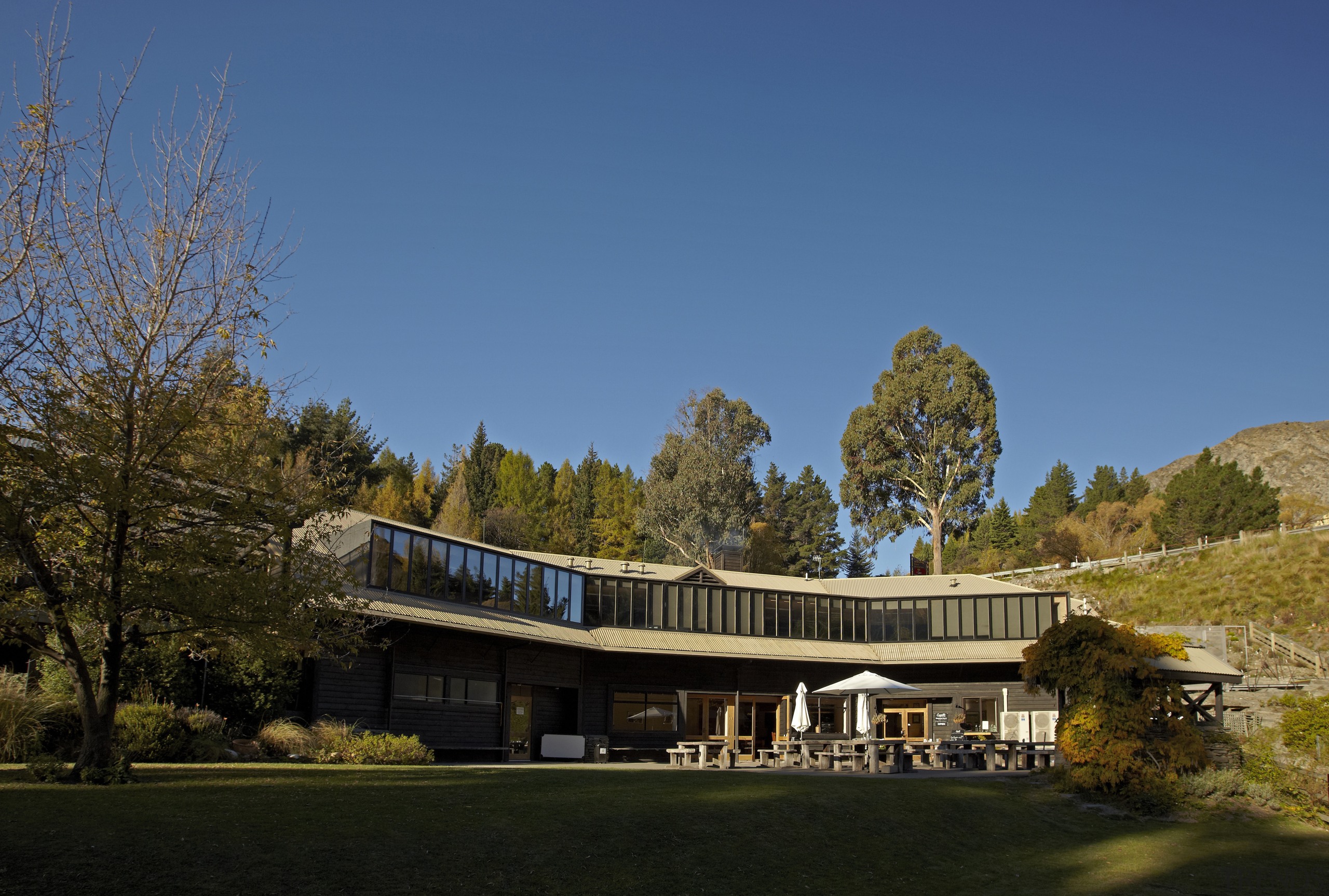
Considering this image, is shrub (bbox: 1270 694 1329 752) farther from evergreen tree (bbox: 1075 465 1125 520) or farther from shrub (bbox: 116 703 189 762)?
evergreen tree (bbox: 1075 465 1125 520)

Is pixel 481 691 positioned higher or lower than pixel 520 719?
higher

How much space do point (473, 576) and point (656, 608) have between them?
7.83m

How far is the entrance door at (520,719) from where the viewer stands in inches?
1140

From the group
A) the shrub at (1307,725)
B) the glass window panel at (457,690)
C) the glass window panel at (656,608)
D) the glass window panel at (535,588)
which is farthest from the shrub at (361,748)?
the shrub at (1307,725)

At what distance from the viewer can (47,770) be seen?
11703 mm

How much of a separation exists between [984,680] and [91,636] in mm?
28854

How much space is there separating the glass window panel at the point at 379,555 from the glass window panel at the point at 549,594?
6.50 m

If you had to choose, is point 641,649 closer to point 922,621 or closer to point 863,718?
point 863,718

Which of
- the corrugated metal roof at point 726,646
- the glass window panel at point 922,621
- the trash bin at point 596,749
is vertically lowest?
the trash bin at point 596,749

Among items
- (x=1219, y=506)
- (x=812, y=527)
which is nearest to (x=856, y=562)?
(x=812, y=527)

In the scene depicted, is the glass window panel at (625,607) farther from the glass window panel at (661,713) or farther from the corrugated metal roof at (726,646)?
the glass window panel at (661,713)

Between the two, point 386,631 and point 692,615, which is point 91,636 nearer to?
point 386,631

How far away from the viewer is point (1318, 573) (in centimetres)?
4084

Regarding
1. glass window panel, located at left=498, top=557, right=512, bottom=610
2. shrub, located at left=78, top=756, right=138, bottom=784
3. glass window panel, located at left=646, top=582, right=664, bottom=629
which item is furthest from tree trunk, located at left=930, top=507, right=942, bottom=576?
shrub, located at left=78, top=756, right=138, bottom=784
